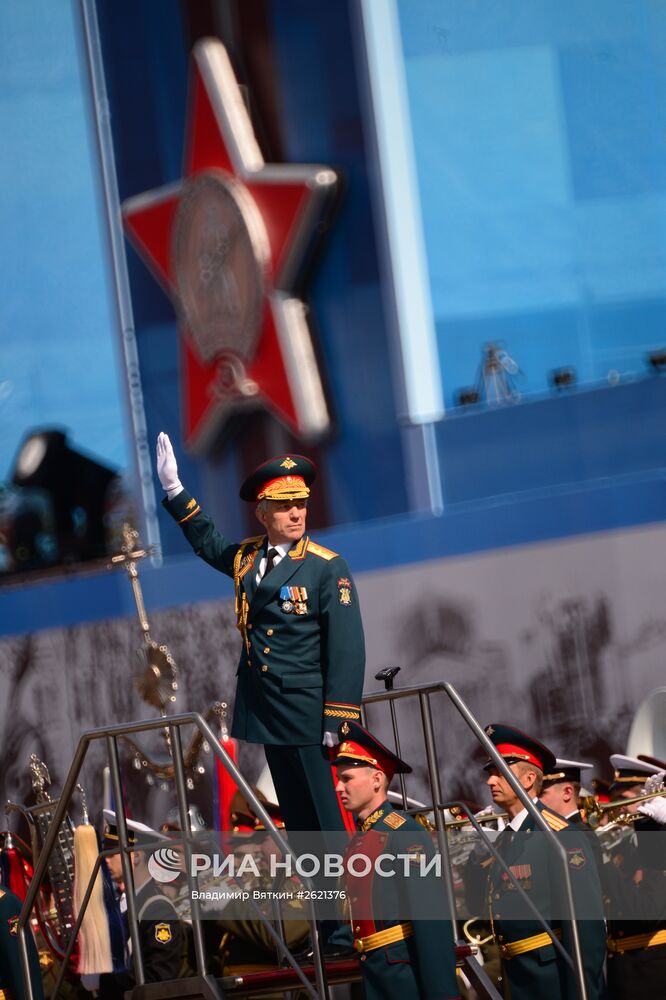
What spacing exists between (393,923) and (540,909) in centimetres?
92

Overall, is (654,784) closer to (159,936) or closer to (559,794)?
(559,794)

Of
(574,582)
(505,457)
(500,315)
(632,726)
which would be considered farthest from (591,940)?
(500,315)

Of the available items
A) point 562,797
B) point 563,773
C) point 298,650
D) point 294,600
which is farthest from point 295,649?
point 563,773

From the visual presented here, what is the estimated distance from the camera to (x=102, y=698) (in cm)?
1238

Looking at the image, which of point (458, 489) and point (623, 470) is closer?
point (623, 470)

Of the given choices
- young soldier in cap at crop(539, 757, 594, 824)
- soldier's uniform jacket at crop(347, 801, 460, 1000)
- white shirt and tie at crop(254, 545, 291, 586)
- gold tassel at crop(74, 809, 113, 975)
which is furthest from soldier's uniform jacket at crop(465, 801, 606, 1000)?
gold tassel at crop(74, 809, 113, 975)

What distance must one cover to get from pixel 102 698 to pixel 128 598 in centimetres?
77

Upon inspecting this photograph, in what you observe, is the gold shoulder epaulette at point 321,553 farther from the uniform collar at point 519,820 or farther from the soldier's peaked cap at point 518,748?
the uniform collar at point 519,820

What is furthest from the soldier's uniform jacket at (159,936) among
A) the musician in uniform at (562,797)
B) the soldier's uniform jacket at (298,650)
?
the musician in uniform at (562,797)

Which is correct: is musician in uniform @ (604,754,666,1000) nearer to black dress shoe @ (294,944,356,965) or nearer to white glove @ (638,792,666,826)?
white glove @ (638,792,666,826)

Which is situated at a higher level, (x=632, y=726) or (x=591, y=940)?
(x=632, y=726)

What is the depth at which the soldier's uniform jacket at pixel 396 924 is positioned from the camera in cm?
553

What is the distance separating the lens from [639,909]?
7.11m

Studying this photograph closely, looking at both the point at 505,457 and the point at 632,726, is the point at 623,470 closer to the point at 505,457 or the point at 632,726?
the point at 505,457
